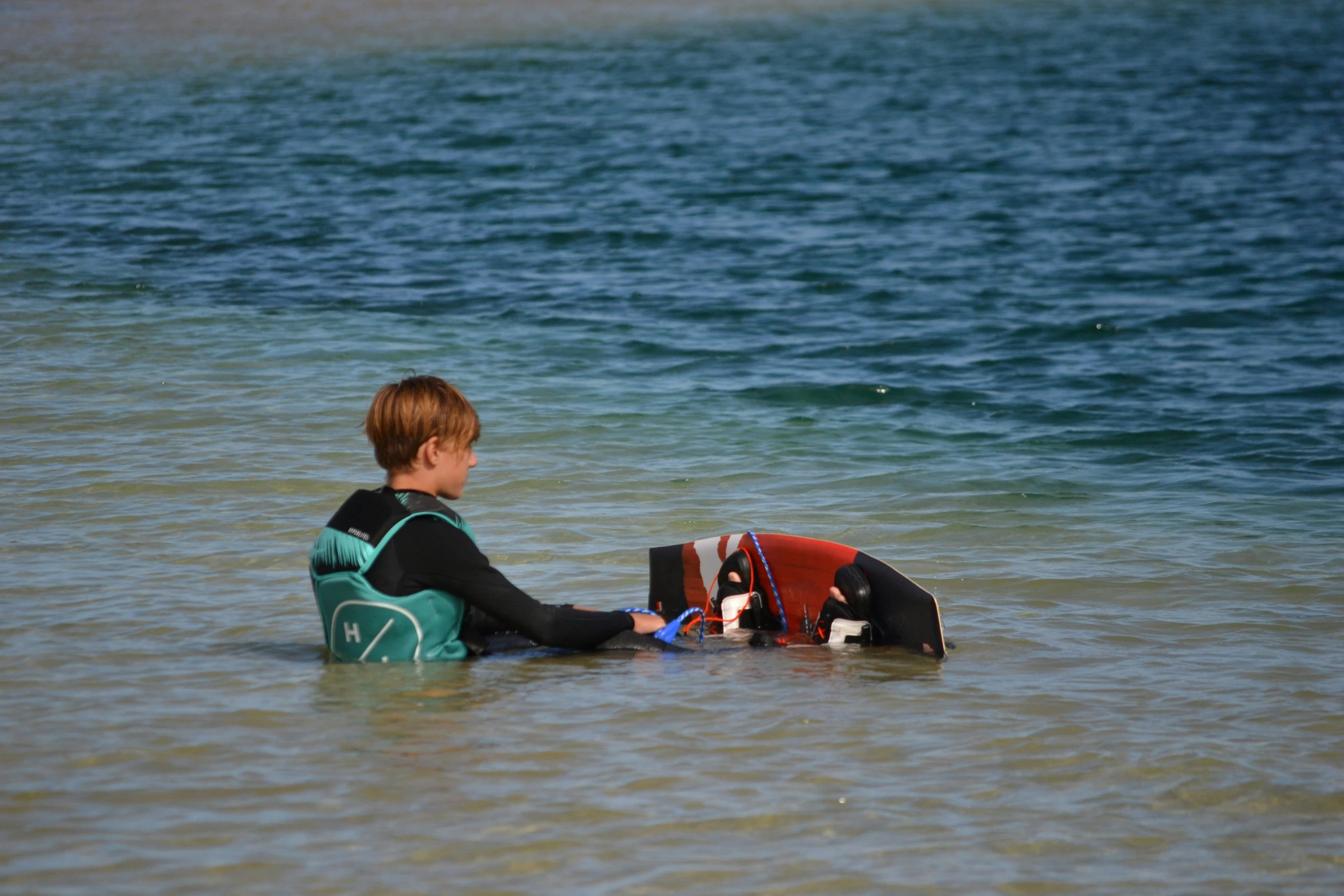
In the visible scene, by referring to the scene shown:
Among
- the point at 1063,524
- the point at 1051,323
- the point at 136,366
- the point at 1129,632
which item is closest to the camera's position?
the point at 1129,632

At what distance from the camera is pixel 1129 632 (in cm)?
565

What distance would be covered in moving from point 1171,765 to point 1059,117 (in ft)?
81.0

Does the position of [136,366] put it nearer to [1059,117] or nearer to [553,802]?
[553,802]

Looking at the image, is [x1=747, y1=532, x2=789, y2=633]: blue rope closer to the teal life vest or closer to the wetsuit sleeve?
the wetsuit sleeve

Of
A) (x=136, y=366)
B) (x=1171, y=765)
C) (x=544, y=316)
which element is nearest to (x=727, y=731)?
(x=1171, y=765)

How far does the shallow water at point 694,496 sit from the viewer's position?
3.79 m

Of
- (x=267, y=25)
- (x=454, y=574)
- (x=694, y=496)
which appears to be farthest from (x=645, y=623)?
(x=267, y=25)

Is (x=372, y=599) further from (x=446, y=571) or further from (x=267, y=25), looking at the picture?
(x=267, y=25)

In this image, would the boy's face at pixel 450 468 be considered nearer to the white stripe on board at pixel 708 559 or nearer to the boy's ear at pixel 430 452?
the boy's ear at pixel 430 452

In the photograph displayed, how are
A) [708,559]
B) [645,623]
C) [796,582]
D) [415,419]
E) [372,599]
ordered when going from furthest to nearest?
[708,559] → [796,582] → [645,623] → [372,599] → [415,419]

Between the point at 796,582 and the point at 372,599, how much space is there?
5.71 ft

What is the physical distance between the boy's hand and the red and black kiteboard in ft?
1.60

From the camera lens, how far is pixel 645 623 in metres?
5.24

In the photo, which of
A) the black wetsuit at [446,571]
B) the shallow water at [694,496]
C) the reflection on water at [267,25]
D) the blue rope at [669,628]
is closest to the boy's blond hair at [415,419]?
the black wetsuit at [446,571]
